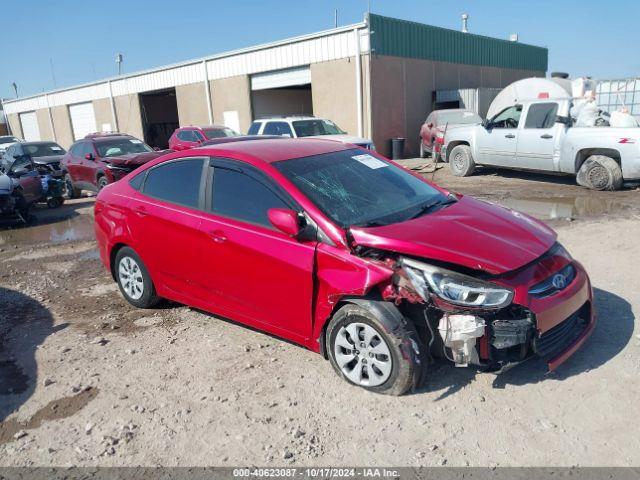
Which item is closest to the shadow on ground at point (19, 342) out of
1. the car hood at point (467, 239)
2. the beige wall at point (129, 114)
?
the car hood at point (467, 239)

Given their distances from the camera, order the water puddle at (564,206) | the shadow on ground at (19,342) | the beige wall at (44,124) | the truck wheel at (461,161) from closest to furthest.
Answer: the shadow on ground at (19,342), the water puddle at (564,206), the truck wheel at (461,161), the beige wall at (44,124)

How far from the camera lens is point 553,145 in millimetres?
10984

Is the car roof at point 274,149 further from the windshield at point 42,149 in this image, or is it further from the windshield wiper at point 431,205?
the windshield at point 42,149

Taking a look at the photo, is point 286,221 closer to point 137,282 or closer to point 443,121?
point 137,282

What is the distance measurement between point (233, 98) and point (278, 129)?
1031 cm

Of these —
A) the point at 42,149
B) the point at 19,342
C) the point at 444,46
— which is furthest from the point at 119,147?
the point at 444,46

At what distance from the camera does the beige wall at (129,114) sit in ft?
99.3

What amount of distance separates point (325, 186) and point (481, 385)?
1.80 meters

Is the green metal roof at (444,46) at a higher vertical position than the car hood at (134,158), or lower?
higher

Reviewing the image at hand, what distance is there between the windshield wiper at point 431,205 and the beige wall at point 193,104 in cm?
2273

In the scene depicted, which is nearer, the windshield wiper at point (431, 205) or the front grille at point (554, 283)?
the front grille at point (554, 283)

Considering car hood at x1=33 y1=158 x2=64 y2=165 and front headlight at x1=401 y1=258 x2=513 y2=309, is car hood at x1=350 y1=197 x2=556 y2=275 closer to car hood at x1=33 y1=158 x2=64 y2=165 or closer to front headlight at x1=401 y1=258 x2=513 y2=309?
front headlight at x1=401 y1=258 x2=513 y2=309

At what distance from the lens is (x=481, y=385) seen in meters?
3.52

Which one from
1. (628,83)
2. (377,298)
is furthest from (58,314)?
(628,83)
